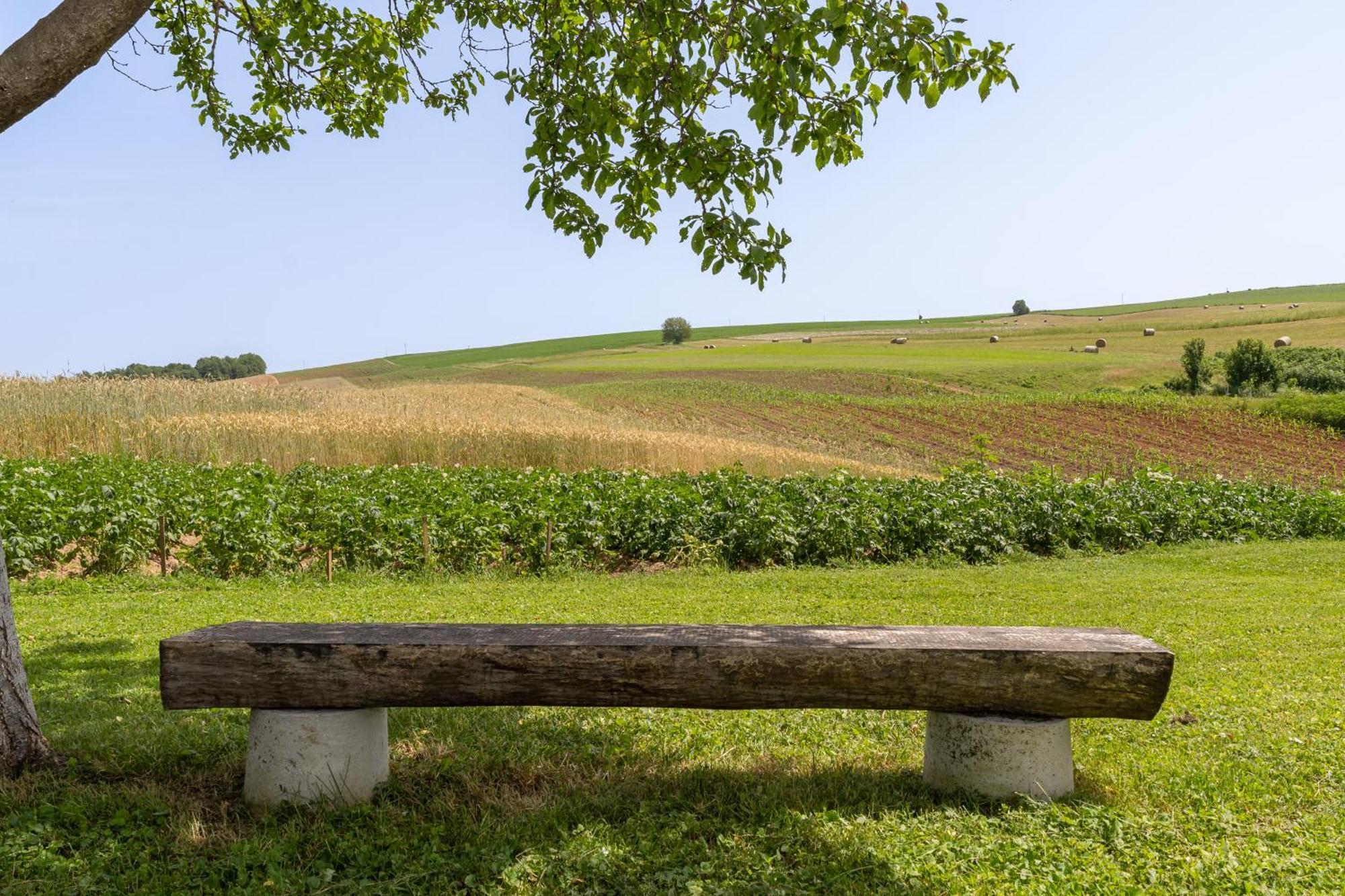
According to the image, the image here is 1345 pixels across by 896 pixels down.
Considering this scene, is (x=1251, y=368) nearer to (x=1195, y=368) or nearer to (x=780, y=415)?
(x=1195, y=368)

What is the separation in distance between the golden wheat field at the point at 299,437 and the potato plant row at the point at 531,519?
2.51 m

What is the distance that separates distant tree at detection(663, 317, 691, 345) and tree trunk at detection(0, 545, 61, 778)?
263ft

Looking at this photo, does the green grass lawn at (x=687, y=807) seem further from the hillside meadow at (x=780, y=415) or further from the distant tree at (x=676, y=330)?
the distant tree at (x=676, y=330)

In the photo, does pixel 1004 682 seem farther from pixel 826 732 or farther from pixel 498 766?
pixel 498 766

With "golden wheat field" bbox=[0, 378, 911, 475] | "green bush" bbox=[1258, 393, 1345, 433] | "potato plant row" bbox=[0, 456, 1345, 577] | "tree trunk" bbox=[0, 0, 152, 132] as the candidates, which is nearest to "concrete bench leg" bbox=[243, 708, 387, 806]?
"tree trunk" bbox=[0, 0, 152, 132]

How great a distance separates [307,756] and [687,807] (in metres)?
1.55

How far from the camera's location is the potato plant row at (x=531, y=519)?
10.2 m

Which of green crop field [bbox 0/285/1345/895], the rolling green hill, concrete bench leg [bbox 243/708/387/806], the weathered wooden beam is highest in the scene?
the rolling green hill

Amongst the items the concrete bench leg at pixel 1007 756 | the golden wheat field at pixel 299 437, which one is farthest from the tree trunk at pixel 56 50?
the golden wheat field at pixel 299 437

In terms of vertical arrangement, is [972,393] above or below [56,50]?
below

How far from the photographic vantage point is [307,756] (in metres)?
3.62

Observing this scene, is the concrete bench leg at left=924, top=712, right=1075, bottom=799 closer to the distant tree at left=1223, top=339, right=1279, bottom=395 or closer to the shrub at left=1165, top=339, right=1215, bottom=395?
the shrub at left=1165, top=339, right=1215, bottom=395

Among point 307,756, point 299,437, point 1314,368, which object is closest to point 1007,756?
point 307,756

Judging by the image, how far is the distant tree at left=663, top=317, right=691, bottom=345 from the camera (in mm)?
83875
